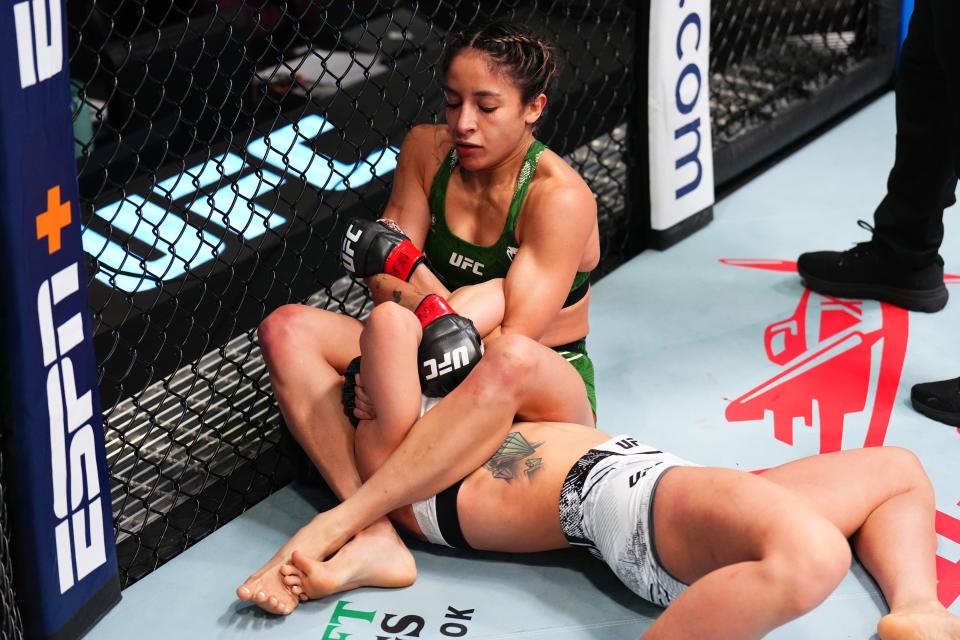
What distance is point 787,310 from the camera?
274cm

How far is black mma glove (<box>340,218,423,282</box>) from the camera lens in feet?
6.70

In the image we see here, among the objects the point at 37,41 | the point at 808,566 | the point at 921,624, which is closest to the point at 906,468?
the point at 921,624

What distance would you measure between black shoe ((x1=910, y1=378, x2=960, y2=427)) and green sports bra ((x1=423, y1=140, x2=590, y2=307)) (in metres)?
0.69

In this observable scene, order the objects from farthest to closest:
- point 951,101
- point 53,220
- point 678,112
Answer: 1. point 678,112
2. point 951,101
3. point 53,220

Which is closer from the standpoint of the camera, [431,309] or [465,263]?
[431,309]

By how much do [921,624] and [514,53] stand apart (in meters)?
1.04

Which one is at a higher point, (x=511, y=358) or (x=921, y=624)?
(x=511, y=358)

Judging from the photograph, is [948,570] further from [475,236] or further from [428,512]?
[475,236]

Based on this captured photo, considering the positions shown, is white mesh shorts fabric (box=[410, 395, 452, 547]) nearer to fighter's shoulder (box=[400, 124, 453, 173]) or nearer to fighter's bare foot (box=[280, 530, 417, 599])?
fighter's bare foot (box=[280, 530, 417, 599])

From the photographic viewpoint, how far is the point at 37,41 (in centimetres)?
150

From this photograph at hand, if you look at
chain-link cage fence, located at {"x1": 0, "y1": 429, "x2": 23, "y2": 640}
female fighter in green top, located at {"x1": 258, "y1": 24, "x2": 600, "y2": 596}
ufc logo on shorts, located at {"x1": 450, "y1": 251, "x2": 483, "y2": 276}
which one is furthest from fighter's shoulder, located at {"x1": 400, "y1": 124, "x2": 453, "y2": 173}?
chain-link cage fence, located at {"x1": 0, "y1": 429, "x2": 23, "y2": 640}

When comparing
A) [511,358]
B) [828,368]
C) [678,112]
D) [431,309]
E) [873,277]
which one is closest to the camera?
[511,358]

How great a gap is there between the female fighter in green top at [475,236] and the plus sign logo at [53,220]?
0.50m

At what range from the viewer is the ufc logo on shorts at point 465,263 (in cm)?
214
